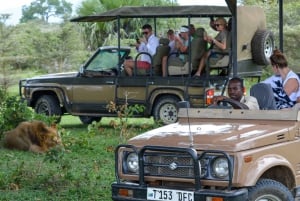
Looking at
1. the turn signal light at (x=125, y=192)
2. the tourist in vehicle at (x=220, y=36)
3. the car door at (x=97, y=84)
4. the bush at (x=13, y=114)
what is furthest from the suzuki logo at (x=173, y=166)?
the car door at (x=97, y=84)

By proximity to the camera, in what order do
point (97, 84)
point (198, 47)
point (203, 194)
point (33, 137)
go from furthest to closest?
point (97, 84) → point (198, 47) → point (33, 137) → point (203, 194)

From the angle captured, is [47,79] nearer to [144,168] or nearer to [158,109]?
[158,109]

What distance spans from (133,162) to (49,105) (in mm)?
8952

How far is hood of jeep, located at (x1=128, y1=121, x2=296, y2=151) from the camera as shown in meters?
5.63

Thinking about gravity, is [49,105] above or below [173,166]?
above

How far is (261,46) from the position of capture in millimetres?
12828

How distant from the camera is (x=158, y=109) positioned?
1353 centimetres

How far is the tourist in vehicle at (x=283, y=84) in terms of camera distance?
707 centimetres

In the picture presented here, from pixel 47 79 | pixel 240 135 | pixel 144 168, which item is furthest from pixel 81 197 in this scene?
pixel 47 79

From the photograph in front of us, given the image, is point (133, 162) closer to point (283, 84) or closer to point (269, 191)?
point (269, 191)

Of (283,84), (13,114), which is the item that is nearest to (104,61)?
(13,114)

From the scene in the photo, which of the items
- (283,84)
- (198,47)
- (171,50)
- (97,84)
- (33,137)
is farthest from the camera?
(97,84)

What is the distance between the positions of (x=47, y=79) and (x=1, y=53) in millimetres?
13720

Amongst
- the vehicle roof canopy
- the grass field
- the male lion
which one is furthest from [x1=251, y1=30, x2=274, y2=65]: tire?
the male lion
